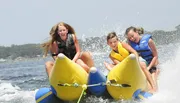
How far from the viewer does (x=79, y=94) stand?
551 cm

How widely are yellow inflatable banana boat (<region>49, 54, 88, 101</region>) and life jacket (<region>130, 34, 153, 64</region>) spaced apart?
5.55ft

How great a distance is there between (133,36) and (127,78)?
155 cm

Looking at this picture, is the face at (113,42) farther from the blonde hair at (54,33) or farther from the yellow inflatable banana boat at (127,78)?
the yellow inflatable banana boat at (127,78)

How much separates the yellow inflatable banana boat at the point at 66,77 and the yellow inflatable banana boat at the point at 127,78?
16.5 inches

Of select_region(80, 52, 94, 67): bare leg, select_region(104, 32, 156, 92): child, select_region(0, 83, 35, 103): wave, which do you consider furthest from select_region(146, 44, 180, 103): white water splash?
select_region(0, 83, 35, 103): wave

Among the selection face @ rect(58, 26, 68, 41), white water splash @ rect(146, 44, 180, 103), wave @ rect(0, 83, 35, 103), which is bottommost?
wave @ rect(0, 83, 35, 103)

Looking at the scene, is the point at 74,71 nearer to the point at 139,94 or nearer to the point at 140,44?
the point at 139,94

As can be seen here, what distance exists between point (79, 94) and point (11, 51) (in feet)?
253

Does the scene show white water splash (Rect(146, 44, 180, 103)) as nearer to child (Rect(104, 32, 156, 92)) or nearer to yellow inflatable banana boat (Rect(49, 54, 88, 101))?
child (Rect(104, 32, 156, 92))

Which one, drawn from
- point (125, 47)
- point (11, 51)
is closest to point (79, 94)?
point (125, 47)

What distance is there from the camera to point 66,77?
5332 millimetres

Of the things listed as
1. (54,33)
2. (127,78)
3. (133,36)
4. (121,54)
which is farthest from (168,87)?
(54,33)

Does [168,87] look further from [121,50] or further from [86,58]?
[86,58]

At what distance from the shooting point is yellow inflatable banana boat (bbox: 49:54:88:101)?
527cm
